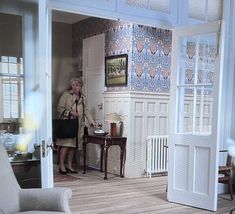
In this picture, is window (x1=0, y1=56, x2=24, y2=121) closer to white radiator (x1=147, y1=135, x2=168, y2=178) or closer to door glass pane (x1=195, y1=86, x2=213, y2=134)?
door glass pane (x1=195, y1=86, x2=213, y2=134)

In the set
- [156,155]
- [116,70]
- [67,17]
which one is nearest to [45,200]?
[156,155]

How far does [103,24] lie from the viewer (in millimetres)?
5926

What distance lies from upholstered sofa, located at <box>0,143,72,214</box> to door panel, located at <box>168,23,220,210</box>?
6.12 ft

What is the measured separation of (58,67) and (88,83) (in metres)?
0.89

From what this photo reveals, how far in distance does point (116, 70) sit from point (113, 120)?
90 centimetres

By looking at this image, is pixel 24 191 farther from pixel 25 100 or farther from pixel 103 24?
pixel 103 24

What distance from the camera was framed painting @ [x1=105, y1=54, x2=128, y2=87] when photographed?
5418 mm

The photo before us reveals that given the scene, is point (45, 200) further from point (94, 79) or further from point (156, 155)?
point (94, 79)

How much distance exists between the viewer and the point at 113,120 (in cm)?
530

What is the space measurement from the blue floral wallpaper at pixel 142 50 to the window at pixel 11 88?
252 cm

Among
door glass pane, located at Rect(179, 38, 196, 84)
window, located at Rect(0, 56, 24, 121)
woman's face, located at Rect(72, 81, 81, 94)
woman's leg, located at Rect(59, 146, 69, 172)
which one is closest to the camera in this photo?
window, located at Rect(0, 56, 24, 121)

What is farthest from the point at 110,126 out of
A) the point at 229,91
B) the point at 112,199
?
the point at 229,91

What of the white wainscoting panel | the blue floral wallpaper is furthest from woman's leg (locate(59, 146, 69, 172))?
the blue floral wallpaper

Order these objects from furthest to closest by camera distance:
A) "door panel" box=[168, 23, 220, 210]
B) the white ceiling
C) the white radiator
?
the white ceiling
the white radiator
"door panel" box=[168, 23, 220, 210]
